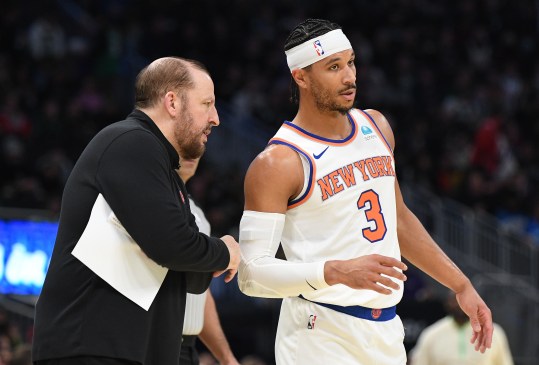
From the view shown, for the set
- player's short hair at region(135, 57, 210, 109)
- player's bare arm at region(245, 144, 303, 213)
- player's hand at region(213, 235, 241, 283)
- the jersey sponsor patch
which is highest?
player's short hair at region(135, 57, 210, 109)

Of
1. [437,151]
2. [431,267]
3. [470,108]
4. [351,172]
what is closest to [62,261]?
[351,172]

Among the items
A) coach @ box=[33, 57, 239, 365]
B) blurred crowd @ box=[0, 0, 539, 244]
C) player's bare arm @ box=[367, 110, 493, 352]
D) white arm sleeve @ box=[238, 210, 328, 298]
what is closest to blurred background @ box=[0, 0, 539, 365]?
blurred crowd @ box=[0, 0, 539, 244]

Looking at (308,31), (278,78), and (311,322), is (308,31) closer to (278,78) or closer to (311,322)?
(311,322)

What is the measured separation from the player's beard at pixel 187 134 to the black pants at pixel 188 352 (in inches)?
74.3

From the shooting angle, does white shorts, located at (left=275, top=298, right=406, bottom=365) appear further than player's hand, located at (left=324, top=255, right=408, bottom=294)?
Yes

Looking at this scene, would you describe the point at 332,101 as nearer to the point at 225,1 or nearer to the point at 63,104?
the point at 63,104

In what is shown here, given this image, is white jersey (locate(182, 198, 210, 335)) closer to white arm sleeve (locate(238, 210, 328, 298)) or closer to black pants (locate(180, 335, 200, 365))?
black pants (locate(180, 335, 200, 365))

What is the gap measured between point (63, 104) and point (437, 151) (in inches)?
256

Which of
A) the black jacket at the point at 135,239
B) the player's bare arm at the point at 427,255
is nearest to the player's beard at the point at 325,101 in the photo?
the player's bare arm at the point at 427,255

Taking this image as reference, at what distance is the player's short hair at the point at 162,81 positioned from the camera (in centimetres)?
423

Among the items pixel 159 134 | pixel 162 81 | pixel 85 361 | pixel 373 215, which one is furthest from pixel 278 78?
pixel 85 361

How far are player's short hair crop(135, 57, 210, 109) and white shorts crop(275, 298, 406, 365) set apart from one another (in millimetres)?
1378

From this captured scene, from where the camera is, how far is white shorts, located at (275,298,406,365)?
15.9ft

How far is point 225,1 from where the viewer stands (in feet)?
62.7
